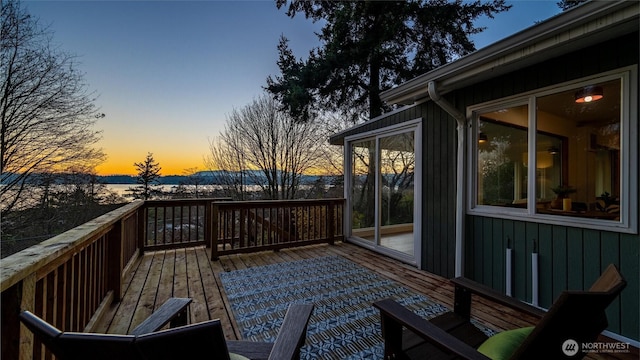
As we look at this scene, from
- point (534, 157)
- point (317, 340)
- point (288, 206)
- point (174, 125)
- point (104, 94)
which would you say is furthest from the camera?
point (174, 125)

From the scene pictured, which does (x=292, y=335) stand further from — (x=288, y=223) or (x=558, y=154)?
(x=288, y=223)

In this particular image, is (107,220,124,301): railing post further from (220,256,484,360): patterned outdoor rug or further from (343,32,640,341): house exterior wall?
(343,32,640,341): house exterior wall

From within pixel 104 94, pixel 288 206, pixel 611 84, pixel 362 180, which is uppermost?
pixel 104 94

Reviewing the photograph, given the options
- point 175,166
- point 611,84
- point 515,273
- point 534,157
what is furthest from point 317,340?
point 175,166

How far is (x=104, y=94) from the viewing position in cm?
650

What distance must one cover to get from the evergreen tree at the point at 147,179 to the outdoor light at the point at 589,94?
11465mm

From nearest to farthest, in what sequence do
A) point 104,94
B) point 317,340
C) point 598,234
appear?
point 317,340, point 598,234, point 104,94

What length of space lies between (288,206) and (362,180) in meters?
1.59

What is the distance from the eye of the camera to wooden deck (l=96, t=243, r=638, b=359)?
8.21 feet

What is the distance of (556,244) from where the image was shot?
2598 mm

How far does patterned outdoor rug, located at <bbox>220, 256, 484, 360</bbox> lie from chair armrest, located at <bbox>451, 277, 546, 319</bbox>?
82cm

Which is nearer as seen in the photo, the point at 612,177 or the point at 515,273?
the point at 612,177

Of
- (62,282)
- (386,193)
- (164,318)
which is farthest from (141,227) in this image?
(386,193)

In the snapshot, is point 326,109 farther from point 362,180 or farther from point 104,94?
point 104,94
